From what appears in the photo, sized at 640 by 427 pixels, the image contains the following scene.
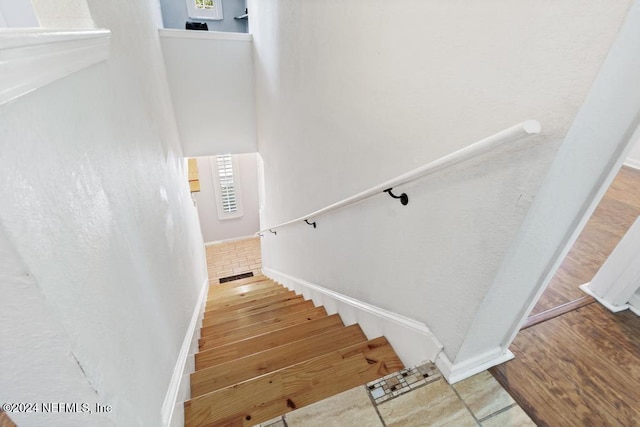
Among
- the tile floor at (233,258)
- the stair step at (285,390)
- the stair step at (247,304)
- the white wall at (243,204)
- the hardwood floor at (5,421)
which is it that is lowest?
the tile floor at (233,258)

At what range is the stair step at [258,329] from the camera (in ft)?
7.14

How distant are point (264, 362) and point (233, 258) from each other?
187 inches

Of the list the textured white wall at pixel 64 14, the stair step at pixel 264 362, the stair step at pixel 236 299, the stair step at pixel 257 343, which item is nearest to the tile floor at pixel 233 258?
the stair step at pixel 236 299

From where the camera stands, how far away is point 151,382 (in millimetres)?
1028

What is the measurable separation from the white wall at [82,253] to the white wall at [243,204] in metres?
4.66

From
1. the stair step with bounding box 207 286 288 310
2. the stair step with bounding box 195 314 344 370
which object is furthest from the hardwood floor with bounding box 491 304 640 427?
the stair step with bounding box 207 286 288 310

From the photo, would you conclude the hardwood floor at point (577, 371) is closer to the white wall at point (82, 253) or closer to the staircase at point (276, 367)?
the staircase at point (276, 367)

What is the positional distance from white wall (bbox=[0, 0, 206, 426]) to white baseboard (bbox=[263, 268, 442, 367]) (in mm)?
1023

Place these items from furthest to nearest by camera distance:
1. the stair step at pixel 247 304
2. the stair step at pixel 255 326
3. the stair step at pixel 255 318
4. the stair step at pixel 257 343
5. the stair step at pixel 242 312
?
the stair step at pixel 247 304 → the stair step at pixel 242 312 → the stair step at pixel 255 318 → the stair step at pixel 255 326 → the stair step at pixel 257 343

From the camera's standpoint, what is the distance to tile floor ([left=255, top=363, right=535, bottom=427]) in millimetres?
1020

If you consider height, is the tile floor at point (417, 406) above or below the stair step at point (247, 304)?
above

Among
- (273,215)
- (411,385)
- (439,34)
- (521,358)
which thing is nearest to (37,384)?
(411,385)

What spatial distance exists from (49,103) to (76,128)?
0.13m

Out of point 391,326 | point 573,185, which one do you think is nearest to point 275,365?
point 391,326
